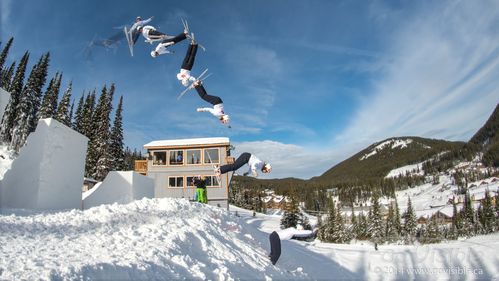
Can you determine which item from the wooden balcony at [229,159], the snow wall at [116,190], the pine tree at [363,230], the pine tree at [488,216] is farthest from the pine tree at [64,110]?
the pine tree at [488,216]

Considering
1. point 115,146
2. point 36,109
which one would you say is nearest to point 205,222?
point 115,146

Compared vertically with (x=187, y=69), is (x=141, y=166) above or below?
above

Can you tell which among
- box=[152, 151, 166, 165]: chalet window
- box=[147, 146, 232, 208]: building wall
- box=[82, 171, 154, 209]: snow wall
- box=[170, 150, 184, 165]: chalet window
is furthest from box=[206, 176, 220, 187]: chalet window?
box=[82, 171, 154, 209]: snow wall

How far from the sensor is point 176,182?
39250 mm

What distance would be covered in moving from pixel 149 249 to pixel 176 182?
31.9 meters

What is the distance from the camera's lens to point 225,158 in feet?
126

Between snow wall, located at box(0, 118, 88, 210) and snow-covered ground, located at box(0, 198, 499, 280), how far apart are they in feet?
9.97

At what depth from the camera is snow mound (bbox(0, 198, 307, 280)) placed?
6.28m

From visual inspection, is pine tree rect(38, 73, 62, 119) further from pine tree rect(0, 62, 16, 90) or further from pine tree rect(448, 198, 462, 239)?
pine tree rect(448, 198, 462, 239)

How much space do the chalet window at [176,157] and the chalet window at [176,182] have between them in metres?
1.80

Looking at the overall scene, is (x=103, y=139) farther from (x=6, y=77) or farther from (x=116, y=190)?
(x=6, y=77)

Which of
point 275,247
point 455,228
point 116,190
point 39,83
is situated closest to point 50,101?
point 39,83

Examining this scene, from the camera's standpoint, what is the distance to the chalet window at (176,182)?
39125 mm

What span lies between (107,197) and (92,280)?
1380 centimetres
